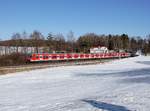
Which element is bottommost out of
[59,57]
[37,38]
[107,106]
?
[107,106]

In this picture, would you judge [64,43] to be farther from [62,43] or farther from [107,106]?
[107,106]

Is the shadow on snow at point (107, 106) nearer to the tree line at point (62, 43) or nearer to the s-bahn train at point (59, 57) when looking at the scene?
the s-bahn train at point (59, 57)

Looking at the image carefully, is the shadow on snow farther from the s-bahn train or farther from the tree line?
the tree line

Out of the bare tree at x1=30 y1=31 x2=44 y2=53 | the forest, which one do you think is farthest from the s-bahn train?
the bare tree at x1=30 y1=31 x2=44 y2=53

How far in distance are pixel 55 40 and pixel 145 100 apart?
12265 centimetres

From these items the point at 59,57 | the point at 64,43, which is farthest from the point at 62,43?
the point at 59,57

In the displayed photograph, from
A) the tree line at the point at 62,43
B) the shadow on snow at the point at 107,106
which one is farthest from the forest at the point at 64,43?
the shadow on snow at the point at 107,106

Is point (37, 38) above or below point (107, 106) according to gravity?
above

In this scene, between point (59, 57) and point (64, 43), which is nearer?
point (59, 57)

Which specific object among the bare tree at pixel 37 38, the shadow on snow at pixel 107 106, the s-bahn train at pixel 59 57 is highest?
the bare tree at pixel 37 38

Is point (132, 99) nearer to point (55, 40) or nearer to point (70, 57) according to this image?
point (70, 57)

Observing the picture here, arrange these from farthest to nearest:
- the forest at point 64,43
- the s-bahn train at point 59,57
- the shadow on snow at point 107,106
A: the forest at point 64,43, the s-bahn train at point 59,57, the shadow on snow at point 107,106

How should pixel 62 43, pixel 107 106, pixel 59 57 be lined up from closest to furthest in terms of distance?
pixel 107 106 → pixel 59 57 → pixel 62 43

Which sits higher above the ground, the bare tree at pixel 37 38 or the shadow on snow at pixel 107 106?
the bare tree at pixel 37 38
